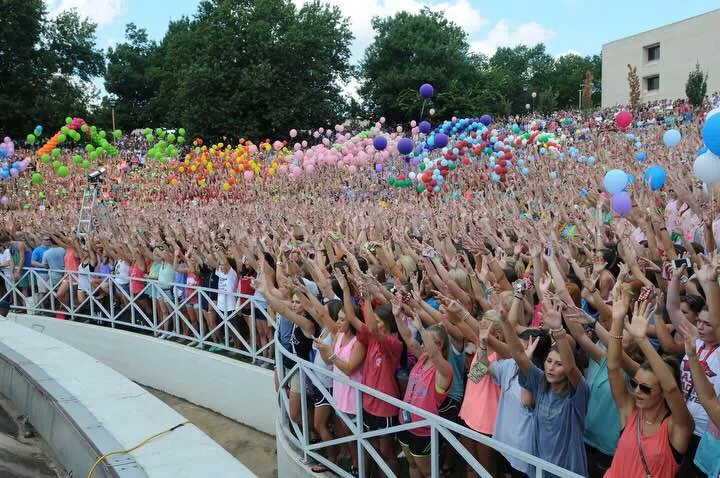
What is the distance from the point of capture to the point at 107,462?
12.2 feet

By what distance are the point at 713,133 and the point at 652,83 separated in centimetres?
4396

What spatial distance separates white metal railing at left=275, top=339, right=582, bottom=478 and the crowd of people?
0.12m

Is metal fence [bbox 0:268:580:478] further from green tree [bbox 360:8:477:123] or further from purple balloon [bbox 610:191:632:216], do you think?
green tree [bbox 360:8:477:123]

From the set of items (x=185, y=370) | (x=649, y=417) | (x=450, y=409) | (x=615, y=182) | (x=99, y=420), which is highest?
(x=615, y=182)

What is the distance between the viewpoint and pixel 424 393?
3.91 m

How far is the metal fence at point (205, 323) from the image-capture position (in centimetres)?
400

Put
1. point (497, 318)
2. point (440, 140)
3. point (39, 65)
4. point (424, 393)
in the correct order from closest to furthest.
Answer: point (497, 318)
point (424, 393)
point (440, 140)
point (39, 65)

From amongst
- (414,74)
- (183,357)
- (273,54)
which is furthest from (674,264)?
(414,74)

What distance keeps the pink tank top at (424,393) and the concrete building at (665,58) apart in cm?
4105

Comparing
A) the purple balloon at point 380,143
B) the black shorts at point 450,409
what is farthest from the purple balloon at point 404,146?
the black shorts at point 450,409

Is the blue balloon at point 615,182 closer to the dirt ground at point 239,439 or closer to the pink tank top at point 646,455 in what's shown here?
the pink tank top at point 646,455

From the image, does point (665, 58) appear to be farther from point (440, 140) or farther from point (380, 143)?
point (380, 143)

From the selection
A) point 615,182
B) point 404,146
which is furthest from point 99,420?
point 404,146

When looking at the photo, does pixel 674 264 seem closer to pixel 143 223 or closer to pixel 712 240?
pixel 712 240
